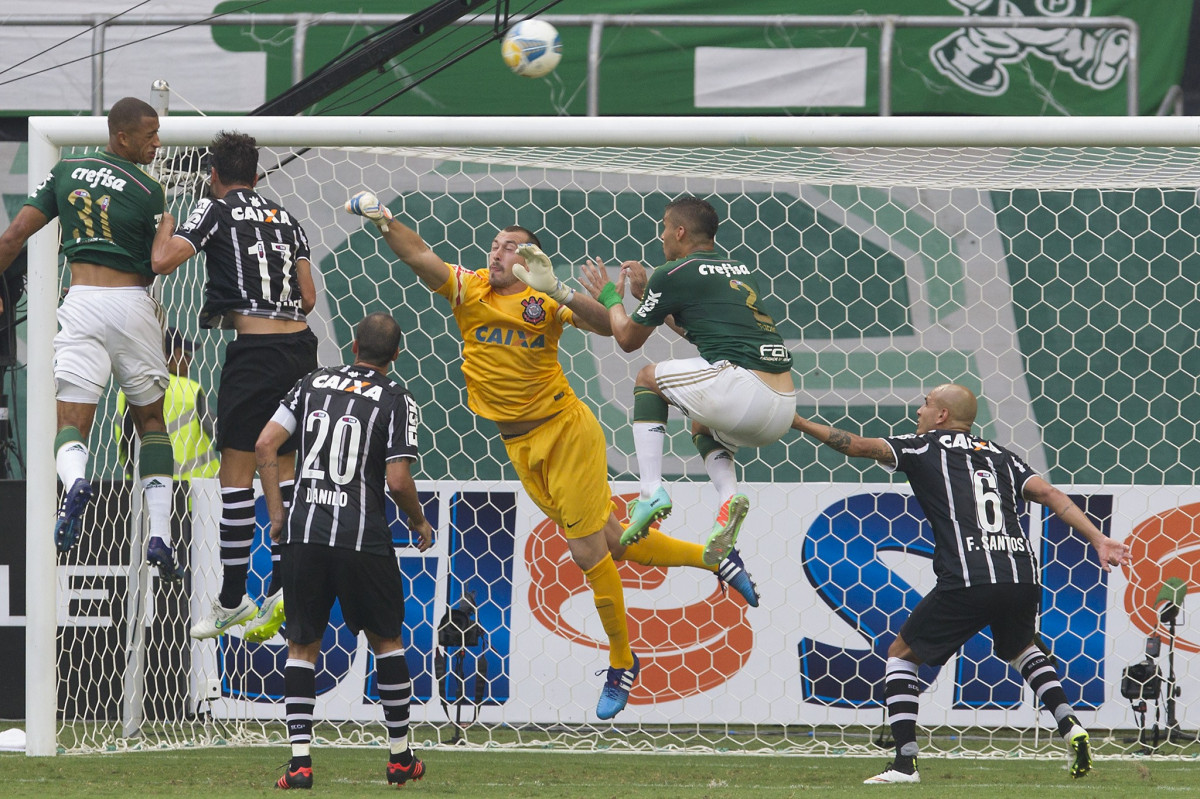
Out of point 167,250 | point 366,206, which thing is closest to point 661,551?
point 366,206

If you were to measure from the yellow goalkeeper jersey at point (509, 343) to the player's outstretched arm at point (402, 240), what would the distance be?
0.11 metres

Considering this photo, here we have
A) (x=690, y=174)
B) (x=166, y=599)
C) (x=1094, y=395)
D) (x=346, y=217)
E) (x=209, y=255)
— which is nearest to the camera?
(x=209, y=255)

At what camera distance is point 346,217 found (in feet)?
33.2

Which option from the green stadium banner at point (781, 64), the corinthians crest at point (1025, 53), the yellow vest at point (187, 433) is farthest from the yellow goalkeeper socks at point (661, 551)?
the corinthians crest at point (1025, 53)

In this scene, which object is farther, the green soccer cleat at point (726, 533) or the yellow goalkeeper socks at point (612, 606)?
the yellow goalkeeper socks at point (612, 606)

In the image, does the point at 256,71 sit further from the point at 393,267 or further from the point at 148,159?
the point at 148,159

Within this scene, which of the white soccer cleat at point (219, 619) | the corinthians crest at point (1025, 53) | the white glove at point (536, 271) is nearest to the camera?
the white glove at point (536, 271)

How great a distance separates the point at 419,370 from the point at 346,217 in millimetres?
1402

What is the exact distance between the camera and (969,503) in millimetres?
6051

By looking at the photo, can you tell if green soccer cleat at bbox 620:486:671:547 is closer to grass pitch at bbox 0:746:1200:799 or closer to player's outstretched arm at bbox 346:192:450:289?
grass pitch at bbox 0:746:1200:799

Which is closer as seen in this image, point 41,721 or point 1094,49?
point 41,721

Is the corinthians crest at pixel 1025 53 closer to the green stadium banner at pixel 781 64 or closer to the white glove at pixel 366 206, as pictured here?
the green stadium banner at pixel 781 64

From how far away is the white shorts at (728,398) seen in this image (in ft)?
19.4

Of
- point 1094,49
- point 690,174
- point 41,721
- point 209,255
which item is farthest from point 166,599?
point 1094,49
